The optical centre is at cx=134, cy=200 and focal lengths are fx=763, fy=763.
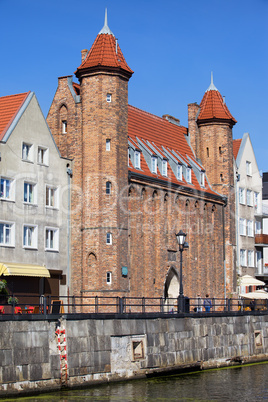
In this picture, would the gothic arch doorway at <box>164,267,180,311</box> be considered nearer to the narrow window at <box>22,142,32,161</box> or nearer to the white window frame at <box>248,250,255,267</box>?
the white window frame at <box>248,250,255,267</box>

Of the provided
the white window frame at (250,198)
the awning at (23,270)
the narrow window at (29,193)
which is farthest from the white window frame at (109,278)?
the white window frame at (250,198)

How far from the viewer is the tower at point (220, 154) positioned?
63406 millimetres

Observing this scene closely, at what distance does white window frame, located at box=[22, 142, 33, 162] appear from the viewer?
146 feet

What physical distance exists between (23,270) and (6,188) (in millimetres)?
4738

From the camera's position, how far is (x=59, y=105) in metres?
51.6

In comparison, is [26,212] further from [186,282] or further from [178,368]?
[186,282]

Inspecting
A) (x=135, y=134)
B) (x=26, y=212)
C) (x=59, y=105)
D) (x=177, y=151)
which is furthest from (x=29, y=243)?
(x=177, y=151)

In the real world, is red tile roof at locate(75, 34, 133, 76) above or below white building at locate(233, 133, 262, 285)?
above

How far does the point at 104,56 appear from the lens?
163 ft

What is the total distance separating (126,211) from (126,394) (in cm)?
2133

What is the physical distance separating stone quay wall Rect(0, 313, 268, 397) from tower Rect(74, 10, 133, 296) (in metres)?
8.96

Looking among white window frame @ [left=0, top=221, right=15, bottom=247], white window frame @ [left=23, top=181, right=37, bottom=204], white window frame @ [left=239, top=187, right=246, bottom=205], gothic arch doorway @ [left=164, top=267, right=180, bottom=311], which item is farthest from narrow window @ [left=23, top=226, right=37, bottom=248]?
white window frame @ [left=239, top=187, right=246, bottom=205]

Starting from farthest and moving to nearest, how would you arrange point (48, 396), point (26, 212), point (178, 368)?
point (26, 212) → point (178, 368) → point (48, 396)

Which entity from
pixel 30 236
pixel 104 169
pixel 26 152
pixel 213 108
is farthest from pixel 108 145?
pixel 213 108
